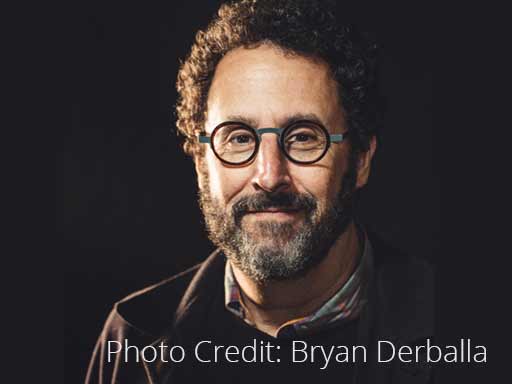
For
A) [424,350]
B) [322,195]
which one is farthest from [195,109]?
[424,350]

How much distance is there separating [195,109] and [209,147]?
28cm

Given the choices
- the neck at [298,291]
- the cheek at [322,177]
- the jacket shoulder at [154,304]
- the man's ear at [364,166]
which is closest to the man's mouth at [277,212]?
the cheek at [322,177]

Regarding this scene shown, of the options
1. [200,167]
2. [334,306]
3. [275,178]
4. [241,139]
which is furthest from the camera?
[200,167]

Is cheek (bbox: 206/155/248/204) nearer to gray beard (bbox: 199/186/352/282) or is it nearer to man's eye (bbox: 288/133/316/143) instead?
gray beard (bbox: 199/186/352/282)

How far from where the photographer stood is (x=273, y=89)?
2.76 m

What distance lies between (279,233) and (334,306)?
0.47m

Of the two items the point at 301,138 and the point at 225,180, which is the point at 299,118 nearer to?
the point at 301,138

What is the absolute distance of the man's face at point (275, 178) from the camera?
2.75 metres

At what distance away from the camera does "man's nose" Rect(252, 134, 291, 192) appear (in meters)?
2.71

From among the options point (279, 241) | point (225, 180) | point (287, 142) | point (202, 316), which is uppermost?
point (287, 142)

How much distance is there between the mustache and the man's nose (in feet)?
0.12

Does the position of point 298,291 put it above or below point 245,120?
below

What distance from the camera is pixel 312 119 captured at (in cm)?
279

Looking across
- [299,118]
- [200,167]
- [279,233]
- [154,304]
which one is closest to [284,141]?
[299,118]
